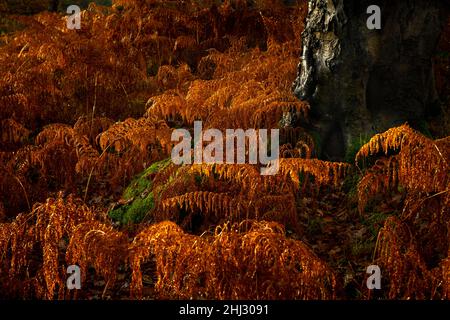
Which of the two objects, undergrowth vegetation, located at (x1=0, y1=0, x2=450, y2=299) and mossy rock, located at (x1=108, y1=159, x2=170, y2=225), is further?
mossy rock, located at (x1=108, y1=159, x2=170, y2=225)

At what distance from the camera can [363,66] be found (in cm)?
474

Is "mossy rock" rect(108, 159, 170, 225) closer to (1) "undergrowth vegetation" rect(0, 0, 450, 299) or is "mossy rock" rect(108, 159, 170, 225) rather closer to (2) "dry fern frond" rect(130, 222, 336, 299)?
(1) "undergrowth vegetation" rect(0, 0, 450, 299)

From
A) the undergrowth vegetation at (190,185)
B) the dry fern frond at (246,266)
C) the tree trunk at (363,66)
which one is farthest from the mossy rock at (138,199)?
the tree trunk at (363,66)

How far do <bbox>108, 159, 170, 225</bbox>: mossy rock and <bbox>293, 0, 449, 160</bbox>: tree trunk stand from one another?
1691 mm

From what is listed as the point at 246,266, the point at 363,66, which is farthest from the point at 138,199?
the point at 363,66

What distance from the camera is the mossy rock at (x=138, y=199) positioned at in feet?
14.6

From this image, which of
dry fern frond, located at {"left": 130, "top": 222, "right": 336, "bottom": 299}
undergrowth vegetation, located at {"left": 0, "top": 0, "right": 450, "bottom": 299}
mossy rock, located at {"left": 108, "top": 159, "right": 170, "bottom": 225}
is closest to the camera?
dry fern frond, located at {"left": 130, "top": 222, "right": 336, "bottom": 299}

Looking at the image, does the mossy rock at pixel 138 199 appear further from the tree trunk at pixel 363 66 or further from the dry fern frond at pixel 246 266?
the tree trunk at pixel 363 66

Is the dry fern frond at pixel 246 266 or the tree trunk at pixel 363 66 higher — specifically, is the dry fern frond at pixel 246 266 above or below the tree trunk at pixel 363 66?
below

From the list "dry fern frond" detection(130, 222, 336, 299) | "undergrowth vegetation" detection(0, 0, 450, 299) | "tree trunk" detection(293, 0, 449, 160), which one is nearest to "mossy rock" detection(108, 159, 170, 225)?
"undergrowth vegetation" detection(0, 0, 450, 299)

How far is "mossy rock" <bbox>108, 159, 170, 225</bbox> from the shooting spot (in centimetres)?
446

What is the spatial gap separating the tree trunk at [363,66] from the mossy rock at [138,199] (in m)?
1.69

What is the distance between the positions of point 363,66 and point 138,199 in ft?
8.18
